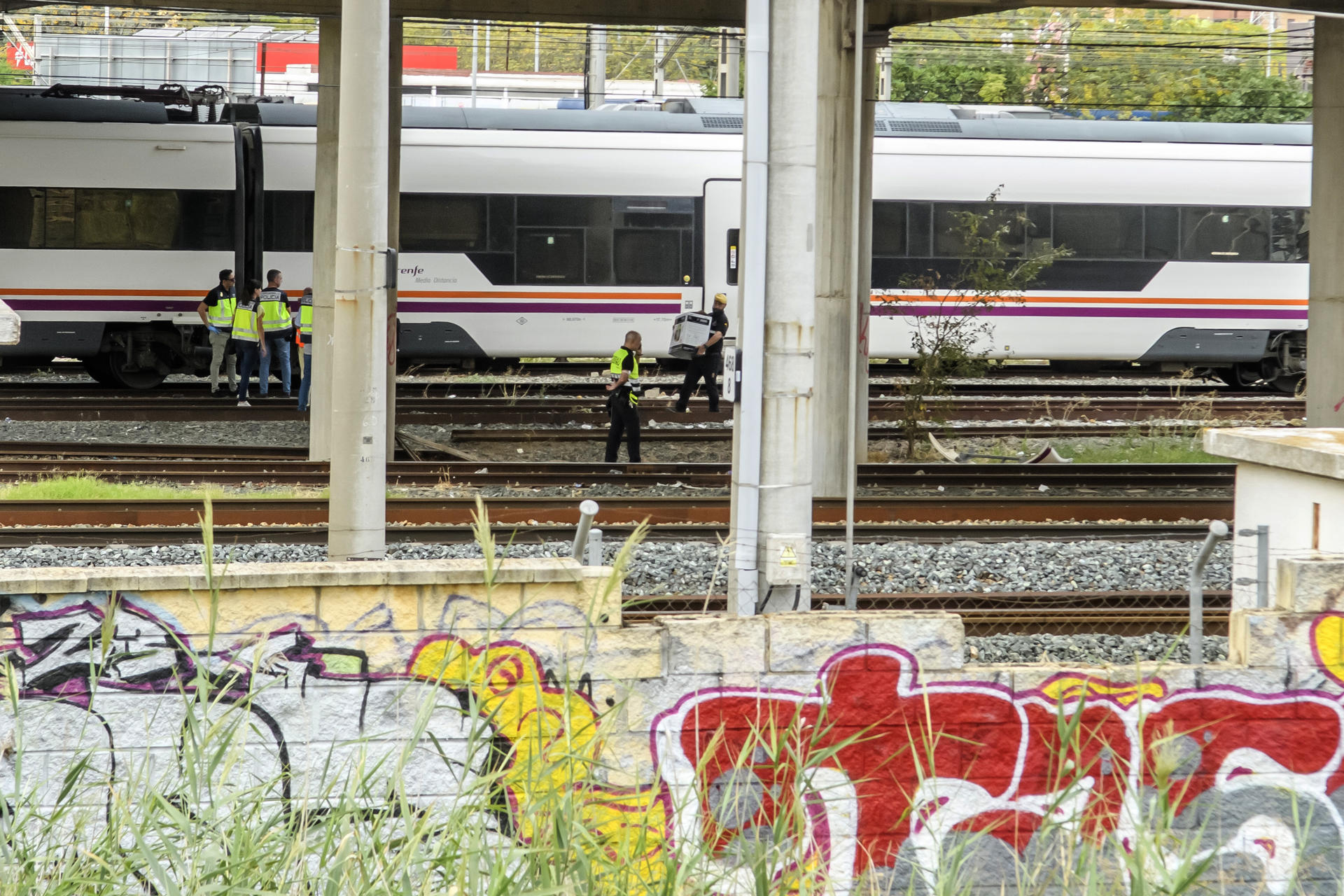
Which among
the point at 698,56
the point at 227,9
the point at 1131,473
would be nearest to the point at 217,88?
the point at 227,9

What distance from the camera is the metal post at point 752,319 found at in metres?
7.59

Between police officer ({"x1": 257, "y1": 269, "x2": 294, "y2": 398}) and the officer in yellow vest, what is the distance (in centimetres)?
9

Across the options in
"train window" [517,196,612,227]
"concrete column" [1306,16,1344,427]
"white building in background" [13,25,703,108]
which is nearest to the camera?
"concrete column" [1306,16,1344,427]

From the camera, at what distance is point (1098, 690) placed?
200 inches

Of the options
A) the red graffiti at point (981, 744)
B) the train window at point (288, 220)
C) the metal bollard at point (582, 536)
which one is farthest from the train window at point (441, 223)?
the red graffiti at point (981, 744)

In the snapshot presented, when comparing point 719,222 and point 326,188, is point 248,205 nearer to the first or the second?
point 326,188

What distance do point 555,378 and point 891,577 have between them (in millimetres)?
11487

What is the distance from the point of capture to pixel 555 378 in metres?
20.5

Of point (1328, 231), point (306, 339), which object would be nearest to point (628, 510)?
point (306, 339)

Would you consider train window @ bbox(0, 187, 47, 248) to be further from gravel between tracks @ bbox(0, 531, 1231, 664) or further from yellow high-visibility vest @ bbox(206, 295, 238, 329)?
gravel between tracks @ bbox(0, 531, 1231, 664)

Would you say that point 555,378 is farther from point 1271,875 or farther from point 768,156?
point 1271,875

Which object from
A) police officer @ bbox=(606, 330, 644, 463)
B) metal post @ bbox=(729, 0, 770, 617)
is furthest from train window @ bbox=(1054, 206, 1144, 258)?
metal post @ bbox=(729, 0, 770, 617)

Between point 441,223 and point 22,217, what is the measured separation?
5430 mm

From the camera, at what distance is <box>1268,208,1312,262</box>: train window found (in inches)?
807
